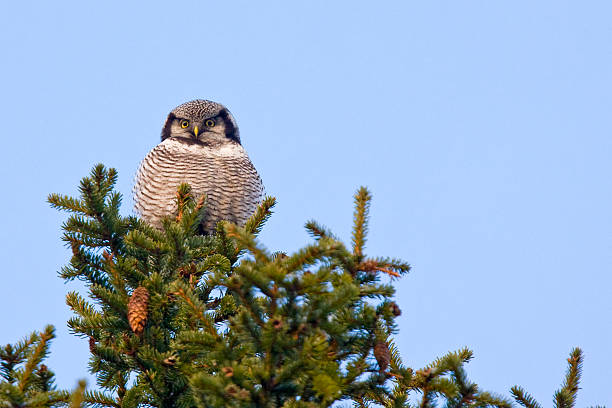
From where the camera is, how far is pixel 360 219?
98.8 inches

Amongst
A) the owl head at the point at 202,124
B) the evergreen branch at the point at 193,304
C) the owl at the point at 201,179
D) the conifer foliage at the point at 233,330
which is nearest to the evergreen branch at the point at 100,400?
the conifer foliage at the point at 233,330

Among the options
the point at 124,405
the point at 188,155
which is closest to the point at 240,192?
the point at 188,155

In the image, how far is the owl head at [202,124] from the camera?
619 cm

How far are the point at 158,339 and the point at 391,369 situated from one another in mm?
928

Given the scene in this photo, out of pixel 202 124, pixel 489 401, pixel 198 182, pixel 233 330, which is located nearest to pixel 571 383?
pixel 489 401

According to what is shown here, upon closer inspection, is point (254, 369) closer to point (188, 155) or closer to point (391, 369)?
point (391, 369)

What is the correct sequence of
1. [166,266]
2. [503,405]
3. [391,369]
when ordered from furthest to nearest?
[166,266]
[391,369]
[503,405]

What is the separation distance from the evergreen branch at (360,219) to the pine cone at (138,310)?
2.75 ft

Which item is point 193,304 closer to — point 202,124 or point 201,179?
point 201,179

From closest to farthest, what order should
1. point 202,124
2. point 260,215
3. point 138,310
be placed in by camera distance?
point 138,310 < point 260,215 < point 202,124

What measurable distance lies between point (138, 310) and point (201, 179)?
9.73 feet

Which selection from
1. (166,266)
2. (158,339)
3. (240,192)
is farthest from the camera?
(240,192)

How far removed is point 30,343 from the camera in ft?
7.10

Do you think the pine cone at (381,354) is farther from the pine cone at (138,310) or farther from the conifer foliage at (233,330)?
the pine cone at (138,310)
